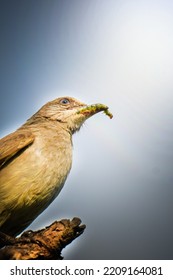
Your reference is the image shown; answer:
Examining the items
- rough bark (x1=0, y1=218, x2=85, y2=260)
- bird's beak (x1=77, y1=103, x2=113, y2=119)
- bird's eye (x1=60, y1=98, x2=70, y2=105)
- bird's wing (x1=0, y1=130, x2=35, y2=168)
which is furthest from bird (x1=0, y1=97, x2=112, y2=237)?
rough bark (x1=0, y1=218, x2=85, y2=260)

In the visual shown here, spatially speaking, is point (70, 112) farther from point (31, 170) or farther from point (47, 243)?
point (47, 243)

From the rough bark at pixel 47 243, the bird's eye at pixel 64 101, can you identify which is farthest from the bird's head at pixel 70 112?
the rough bark at pixel 47 243

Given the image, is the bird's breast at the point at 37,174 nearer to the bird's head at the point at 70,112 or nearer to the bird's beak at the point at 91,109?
the bird's head at the point at 70,112

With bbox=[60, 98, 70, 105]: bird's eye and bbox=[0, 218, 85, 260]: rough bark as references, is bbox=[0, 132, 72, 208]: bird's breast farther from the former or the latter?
bbox=[60, 98, 70, 105]: bird's eye

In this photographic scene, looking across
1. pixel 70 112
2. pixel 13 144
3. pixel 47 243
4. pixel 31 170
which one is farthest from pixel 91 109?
pixel 47 243
